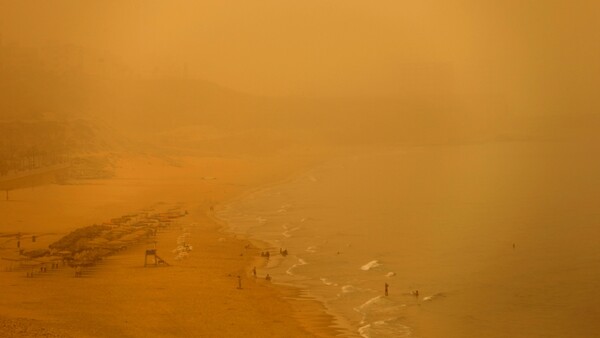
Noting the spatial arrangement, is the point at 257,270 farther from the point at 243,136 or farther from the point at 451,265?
the point at 243,136

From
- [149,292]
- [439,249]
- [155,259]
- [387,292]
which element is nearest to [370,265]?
[387,292]

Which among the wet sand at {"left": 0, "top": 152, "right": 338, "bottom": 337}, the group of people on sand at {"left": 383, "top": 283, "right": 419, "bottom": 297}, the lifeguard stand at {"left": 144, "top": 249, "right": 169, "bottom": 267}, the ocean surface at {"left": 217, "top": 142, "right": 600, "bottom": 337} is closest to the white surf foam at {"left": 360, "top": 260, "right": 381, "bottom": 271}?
the ocean surface at {"left": 217, "top": 142, "right": 600, "bottom": 337}

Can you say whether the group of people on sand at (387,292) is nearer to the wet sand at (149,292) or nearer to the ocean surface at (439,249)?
the ocean surface at (439,249)

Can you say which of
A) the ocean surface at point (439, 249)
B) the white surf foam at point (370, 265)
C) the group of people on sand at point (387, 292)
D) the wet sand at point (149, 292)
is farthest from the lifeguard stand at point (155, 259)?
the group of people on sand at point (387, 292)

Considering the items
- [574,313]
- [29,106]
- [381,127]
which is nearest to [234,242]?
[574,313]

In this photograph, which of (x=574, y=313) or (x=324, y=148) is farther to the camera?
(x=324, y=148)

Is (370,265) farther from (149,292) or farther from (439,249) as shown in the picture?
(149,292)

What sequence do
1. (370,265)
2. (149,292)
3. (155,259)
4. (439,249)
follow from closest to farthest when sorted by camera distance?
Result: (149,292) < (155,259) < (370,265) < (439,249)
